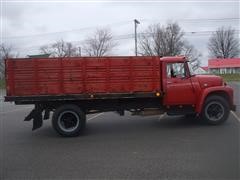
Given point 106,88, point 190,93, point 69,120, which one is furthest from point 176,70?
point 69,120

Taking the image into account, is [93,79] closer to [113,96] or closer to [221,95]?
[113,96]

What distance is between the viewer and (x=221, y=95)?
13766mm

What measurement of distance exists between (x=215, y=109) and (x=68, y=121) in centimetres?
482

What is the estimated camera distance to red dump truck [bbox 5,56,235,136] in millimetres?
12453

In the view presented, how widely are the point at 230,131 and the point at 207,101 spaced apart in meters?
1.72

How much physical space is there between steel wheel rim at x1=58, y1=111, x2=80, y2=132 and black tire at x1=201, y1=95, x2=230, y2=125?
13.7 ft

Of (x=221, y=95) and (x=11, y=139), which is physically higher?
(x=221, y=95)

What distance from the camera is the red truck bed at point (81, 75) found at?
12.4 meters

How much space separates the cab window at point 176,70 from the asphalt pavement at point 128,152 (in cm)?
168

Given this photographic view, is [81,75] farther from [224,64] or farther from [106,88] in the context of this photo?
[224,64]

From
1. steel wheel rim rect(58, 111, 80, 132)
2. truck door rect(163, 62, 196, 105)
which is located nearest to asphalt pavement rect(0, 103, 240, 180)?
steel wheel rim rect(58, 111, 80, 132)

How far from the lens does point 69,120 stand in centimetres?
1277

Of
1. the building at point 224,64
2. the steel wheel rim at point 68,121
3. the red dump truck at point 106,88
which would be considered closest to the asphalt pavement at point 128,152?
the steel wheel rim at point 68,121

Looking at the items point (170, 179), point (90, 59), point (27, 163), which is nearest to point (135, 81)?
point (90, 59)
